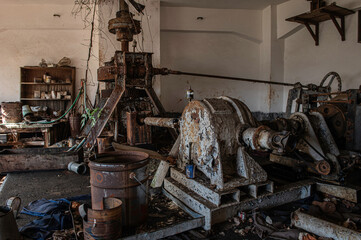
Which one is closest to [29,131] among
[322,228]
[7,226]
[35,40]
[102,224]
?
[35,40]

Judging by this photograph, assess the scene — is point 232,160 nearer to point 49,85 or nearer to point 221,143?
point 221,143

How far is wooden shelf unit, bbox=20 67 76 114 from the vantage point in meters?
6.89

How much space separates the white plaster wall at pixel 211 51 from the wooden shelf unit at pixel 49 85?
99.5 inches

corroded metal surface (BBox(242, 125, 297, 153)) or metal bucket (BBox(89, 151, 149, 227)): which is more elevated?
corroded metal surface (BBox(242, 125, 297, 153))

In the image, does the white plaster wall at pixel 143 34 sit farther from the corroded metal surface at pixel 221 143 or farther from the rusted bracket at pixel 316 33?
the corroded metal surface at pixel 221 143

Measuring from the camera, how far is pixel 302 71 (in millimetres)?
6883

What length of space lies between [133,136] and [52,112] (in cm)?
398

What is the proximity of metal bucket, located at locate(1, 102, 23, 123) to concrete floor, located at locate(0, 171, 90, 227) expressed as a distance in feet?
9.45

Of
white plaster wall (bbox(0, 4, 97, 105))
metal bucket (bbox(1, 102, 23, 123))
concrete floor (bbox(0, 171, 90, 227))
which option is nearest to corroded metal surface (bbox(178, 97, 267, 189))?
concrete floor (bbox(0, 171, 90, 227))

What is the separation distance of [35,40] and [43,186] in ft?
17.7

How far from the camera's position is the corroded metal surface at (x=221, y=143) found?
231 centimetres

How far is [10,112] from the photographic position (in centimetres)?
586

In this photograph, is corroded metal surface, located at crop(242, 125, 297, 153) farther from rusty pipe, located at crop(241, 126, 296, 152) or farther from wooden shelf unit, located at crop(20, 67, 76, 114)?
wooden shelf unit, located at crop(20, 67, 76, 114)

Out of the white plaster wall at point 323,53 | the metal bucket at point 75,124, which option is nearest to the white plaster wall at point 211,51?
the white plaster wall at point 323,53
